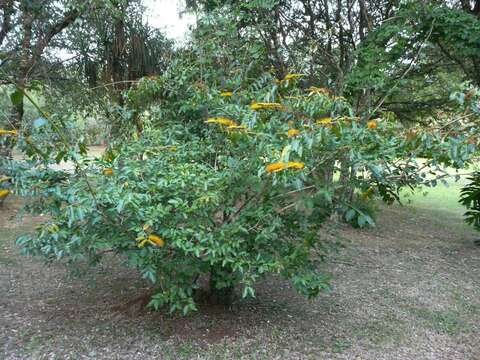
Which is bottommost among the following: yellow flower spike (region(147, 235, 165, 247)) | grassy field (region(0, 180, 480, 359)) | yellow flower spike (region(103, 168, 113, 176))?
grassy field (region(0, 180, 480, 359))

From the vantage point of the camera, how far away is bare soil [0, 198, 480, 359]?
317 cm

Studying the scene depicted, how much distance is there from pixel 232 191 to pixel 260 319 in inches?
51.4

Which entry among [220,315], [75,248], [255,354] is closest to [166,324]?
[220,315]

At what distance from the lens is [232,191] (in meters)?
2.95

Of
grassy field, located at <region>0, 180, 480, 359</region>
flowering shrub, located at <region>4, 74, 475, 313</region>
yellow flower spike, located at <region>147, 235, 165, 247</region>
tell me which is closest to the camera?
yellow flower spike, located at <region>147, 235, 165, 247</region>

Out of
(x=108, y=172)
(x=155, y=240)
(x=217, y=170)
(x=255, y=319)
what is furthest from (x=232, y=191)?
(x=255, y=319)

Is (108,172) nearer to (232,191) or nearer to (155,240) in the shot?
(155,240)

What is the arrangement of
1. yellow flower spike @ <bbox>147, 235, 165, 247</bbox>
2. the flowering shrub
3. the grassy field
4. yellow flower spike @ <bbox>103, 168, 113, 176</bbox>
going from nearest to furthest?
yellow flower spike @ <bbox>147, 235, 165, 247</bbox> < the flowering shrub < yellow flower spike @ <bbox>103, 168, 113, 176</bbox> < the grassy field

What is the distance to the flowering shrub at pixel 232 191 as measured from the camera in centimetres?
263

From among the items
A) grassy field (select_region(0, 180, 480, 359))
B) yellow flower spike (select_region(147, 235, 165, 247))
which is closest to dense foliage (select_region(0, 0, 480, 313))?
yellow flower spike (select_region(147, 235, 165, 247))

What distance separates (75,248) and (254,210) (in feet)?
3.84

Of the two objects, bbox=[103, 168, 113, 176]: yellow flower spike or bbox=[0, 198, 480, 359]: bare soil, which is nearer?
bbox=[103, 168, 113, 176]: yellow flower spike

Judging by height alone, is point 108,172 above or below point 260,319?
above

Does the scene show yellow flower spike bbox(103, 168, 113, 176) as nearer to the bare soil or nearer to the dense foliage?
the dense foliage
